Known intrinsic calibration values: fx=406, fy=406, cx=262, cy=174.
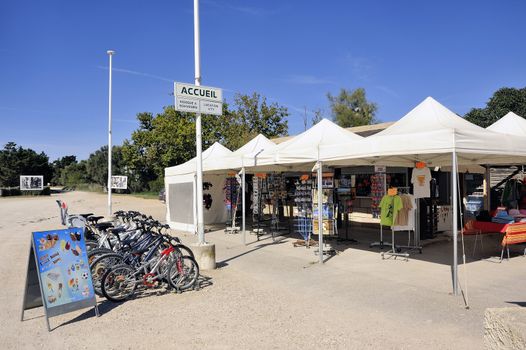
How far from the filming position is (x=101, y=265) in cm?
600

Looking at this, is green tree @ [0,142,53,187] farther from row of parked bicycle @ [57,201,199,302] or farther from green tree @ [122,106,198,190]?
row of parked bicycle @ [57,201,199,302]

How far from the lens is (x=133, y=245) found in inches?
256

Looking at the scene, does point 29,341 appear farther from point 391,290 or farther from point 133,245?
point 391,290

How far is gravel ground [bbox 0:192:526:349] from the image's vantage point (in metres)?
4.26

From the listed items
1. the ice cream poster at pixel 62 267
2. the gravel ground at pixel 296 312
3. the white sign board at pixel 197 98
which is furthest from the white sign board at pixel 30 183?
the ice cream poster at pixel 62 267

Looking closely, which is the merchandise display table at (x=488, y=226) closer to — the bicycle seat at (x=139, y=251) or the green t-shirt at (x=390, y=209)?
the green t-shirt at (x=390, y=209)

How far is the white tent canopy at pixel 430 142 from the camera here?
584 cm

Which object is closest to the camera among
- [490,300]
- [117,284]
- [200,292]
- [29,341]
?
[29,341]

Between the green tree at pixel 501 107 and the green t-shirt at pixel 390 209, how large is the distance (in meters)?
34.5

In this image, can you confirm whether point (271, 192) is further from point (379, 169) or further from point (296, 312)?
point (296, 312)

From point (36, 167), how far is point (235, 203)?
61017mm

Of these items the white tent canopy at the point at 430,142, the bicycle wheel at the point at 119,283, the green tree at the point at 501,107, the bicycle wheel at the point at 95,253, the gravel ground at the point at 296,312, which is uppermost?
the green tree at the point at 501,107

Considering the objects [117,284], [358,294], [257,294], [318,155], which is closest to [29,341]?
[117,284]

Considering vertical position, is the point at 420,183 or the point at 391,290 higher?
the point at 420,183
